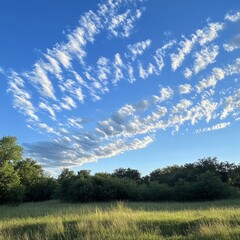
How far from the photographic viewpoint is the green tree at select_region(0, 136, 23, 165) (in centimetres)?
A: 5769

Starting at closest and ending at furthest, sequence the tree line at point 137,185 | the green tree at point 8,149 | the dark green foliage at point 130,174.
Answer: the tree line at point 137,185, the green tree at point 8,149, the dark green foliage at point 130,174

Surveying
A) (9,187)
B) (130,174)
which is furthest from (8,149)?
(130,174)

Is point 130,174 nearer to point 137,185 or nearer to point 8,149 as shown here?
point 137,185

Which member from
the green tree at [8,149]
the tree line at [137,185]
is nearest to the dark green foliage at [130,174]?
the tree line at [137,185]

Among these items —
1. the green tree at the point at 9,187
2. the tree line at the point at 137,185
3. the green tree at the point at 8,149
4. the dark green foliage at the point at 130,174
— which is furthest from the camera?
the dark green foliage at the point at 130,174

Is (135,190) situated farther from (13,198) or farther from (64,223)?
(64,223)

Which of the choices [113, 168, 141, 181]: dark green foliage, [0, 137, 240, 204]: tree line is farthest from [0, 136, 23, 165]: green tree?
[113, 168, 141, 181]: dark green foliage

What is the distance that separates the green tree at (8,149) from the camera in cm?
5769

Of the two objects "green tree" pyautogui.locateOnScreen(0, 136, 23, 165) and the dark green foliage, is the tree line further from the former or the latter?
the dark green foliage

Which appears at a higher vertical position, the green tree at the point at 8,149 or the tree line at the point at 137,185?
the green tree at the point at 8,149

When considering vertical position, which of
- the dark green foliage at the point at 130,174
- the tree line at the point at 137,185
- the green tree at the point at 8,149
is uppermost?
the green tree at the point at 8,149

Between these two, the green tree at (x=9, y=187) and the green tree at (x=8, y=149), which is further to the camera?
the green tree at (x=8, y=149)

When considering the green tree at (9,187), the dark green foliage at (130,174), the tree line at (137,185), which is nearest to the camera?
the tree line at (137,185)

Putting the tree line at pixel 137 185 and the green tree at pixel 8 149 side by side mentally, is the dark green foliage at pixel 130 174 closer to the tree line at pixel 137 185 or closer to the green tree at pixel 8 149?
the tree line at pixel 137 185
